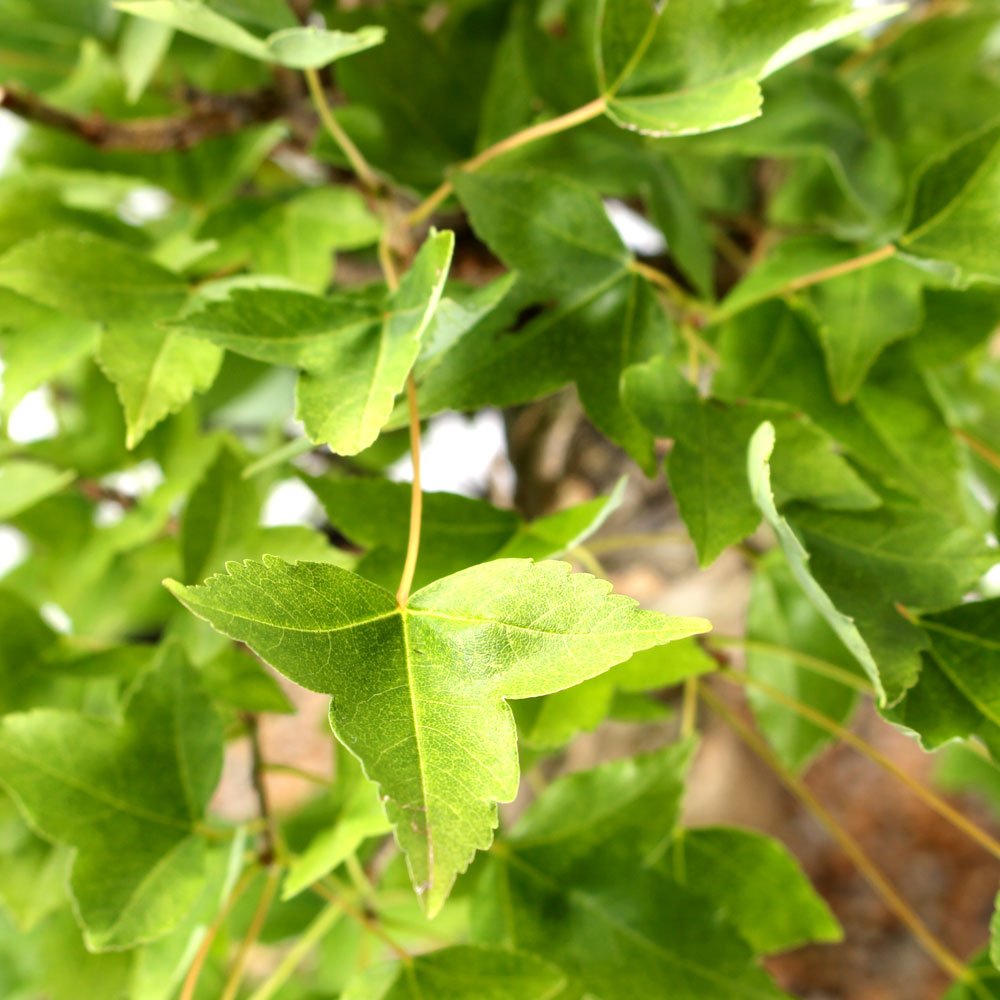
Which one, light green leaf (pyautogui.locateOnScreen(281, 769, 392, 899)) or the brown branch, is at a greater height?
the brown branch

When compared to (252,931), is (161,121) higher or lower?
higher

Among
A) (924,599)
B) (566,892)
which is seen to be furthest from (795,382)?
(566,892)

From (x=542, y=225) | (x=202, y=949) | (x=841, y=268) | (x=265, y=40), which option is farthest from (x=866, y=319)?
(x=202, y=949)

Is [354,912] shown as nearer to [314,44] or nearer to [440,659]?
[440,659]

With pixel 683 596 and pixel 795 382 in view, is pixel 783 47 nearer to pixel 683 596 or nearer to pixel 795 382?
pixel 795 382

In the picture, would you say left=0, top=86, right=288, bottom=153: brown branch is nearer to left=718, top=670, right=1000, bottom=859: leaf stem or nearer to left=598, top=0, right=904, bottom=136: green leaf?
left=598, top=0, right=904, bottom=136: green leaf

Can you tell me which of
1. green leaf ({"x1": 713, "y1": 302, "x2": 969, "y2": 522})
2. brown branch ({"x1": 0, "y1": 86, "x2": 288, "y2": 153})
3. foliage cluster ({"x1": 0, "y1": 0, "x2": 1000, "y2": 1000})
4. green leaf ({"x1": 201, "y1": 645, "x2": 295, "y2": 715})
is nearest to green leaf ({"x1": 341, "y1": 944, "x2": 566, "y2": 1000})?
foliage cluster ({"x1": 0, "y1": 0, "x2": 1000, "y2": 1000})

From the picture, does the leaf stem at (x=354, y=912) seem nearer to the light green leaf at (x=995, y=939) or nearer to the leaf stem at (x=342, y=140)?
the light green leaf at (x=995, y=939)
